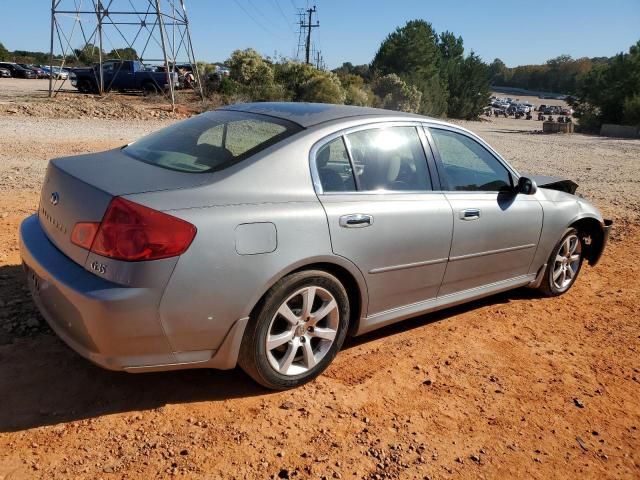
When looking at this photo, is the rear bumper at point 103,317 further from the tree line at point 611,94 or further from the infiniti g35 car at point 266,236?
the tree line at point 611,94

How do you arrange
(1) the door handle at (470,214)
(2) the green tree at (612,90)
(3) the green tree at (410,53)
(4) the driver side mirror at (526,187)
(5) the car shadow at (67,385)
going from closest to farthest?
(5) the car shadow at (67,385) → (1) the door handle at (470,214) → (4) the driver side mirror at (526,187) → (2) the green tree at (612,90) → (3) the green tree at (410,53)

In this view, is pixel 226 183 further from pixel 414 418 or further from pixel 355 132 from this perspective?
pixel 414 418

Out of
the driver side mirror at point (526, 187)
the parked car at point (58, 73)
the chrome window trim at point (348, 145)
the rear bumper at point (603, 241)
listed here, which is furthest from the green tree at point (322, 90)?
the chrome window trim at point (348, 145)

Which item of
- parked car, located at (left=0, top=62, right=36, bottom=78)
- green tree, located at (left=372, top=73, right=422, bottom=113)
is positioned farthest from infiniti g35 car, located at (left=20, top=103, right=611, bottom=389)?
parked car, located at (left=0, top=62, right=36, bottom=78)

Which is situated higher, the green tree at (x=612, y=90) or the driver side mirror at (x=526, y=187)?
the green tree at (x=612, y=90)

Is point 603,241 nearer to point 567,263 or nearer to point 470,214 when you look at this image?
point 567,263

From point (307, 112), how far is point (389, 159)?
2.05 ft

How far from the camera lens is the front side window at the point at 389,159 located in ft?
11.2

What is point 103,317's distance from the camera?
98.2 inches

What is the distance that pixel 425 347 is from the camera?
3.85 m

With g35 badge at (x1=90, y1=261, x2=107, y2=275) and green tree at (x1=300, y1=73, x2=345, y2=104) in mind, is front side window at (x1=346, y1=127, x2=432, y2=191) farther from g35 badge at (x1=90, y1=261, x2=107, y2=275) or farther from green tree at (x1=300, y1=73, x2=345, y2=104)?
green tree at (x1=300, y1=73, x2=345, y2=104)

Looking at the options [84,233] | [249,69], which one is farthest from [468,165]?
[249,69]

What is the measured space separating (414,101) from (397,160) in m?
39.1

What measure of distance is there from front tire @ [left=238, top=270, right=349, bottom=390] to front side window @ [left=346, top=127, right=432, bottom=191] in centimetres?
72
